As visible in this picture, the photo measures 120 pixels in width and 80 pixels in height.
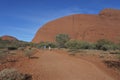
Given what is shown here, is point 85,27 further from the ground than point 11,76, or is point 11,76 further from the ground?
point 85,27

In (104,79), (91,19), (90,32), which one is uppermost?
(91,19)

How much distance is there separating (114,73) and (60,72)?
12.7 ft

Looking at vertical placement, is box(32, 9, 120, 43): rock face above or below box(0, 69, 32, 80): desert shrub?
above

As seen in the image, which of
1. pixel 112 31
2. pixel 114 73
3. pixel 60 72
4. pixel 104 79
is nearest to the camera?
pixel 104 79

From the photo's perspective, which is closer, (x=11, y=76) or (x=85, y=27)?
(x=11, y=76)

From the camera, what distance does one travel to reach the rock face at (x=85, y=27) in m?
96.4

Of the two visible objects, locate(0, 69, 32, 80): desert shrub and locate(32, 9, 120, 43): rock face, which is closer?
locate(0, 69, 32, 80): desert shrub

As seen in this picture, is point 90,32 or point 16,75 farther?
point 90,32

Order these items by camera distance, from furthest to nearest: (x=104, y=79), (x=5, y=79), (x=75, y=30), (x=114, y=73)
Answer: (x=75, y=30)
(x=114, y=73)
(x=104, y=79)
(x=5, y=79)

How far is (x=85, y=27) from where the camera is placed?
10425cm

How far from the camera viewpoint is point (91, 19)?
363 feet

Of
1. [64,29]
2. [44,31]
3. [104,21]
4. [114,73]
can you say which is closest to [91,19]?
[104,21]

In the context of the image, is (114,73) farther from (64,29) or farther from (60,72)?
(64,29)

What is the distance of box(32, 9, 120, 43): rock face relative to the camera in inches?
3794
